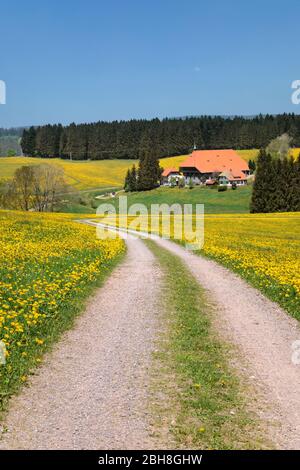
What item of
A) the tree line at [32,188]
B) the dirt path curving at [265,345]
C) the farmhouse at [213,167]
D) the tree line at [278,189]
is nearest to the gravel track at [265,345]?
the dirt path curving at [265,345]

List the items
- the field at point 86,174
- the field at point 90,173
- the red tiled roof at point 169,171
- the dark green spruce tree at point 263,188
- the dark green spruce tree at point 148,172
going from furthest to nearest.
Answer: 1. the red tiled roof at point 169,171
2. the field at point 90,173
3. the field at point 86,174
4. the dark green spruce tree at point 148,172
5. the dark green spruce tree at point 263,188

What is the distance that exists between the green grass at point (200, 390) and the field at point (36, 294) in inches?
110

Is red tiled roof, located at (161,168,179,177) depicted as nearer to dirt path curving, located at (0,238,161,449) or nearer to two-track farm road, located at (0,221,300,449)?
two-track farm road, located at (0,221,300,449)

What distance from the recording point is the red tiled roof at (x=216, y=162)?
522 feet

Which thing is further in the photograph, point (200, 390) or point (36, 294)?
point (36, 294)

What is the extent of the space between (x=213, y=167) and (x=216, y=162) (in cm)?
392

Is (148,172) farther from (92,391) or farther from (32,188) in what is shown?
(92,391)

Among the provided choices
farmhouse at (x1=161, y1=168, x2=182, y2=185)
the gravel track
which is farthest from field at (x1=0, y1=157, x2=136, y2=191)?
the gravel track

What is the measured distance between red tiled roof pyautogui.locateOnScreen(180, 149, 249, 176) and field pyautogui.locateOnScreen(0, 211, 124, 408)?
137 m

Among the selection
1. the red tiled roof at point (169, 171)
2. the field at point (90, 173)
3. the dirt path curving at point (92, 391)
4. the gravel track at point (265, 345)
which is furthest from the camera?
the red tiled roof at point (169, 171)

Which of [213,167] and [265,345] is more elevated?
[213,167]

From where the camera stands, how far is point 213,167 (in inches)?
6358

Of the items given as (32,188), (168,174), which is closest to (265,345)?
(32,188)

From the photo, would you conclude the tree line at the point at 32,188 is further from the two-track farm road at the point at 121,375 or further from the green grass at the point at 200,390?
the green grass at the point at 200,390
